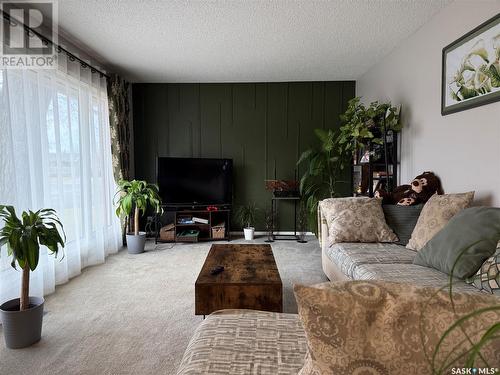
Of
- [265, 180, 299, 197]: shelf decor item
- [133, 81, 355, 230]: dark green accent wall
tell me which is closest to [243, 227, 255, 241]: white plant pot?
[133, 81, 355, 230]: dark green accent wall

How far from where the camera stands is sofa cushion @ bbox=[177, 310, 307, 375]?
90 cm

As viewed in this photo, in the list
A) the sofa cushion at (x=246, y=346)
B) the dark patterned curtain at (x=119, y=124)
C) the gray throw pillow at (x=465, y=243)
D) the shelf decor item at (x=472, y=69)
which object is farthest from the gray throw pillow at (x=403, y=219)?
the dark patterned curtain at (x=119, y=124)

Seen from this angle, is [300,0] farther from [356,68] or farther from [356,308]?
[356,308]

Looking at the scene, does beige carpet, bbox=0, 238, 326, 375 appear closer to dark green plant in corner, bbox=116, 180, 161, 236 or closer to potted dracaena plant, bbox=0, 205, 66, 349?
→ potted dracaena plant, bbox=0, 205, 66, 349

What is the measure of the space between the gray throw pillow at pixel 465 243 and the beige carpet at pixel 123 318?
1.07 meters

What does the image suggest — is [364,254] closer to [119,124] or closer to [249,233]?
[249,233]

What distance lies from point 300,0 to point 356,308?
2.61 m

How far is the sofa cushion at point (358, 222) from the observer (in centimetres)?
269

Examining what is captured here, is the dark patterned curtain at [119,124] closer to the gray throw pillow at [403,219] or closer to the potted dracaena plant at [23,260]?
the potted dracaena plant at [23,260]

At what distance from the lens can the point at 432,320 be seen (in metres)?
0.57

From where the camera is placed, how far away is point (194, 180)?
473cm

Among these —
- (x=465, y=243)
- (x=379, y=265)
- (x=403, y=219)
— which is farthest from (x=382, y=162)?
(x=465, y=243)

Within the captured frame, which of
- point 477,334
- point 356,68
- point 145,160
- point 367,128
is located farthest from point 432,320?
point 145,160

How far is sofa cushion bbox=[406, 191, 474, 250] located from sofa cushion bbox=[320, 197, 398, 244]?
28cm
